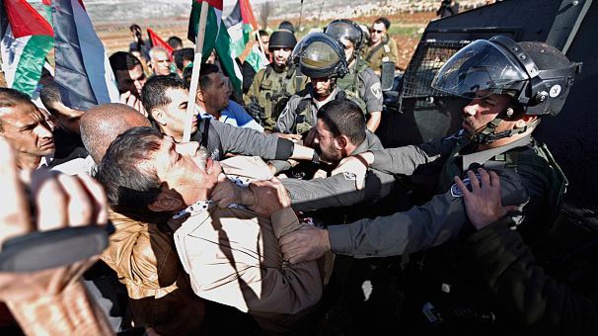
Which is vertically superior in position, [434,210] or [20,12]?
[20,12]

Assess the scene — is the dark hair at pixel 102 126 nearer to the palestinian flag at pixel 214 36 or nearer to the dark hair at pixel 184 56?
the palestinian flag at pixel 214 36

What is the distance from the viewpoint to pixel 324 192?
2.20m

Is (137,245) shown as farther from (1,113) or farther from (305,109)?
(305,109)

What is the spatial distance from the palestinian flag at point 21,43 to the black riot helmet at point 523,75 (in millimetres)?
4531

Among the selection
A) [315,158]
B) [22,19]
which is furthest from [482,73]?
[22,19]

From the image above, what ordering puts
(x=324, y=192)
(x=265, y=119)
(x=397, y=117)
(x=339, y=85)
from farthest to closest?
(x=265, y=119), (x=397, y=117), (x=339, y=85), (x=324, y=192)

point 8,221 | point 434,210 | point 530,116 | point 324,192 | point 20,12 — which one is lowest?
point 324,192

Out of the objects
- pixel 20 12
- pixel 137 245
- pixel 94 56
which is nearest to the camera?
pixel 137 245

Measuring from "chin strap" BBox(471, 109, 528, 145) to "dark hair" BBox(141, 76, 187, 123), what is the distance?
7.95 ft

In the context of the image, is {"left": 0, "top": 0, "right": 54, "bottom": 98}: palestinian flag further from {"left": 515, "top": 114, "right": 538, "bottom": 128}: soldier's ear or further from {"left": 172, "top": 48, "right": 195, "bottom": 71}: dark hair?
{"left": 515, "top": 114, "right": 538, "bottom": 128}: soldier's ear

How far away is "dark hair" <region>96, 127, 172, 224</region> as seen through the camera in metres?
1.48

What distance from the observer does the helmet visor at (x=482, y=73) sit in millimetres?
1702

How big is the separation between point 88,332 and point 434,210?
1557 millimetres

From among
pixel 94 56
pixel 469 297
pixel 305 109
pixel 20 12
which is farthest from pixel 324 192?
pixel 20 12
